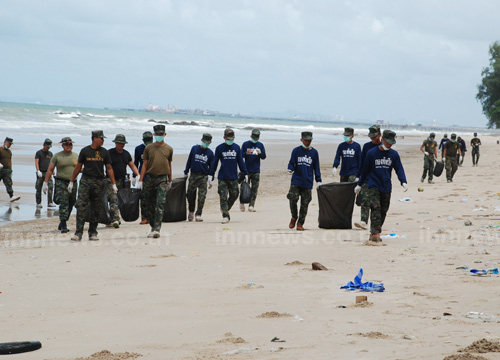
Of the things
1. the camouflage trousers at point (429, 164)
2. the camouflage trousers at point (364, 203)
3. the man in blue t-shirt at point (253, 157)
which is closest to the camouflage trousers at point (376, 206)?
the camouflage trousers at point (364, 203)

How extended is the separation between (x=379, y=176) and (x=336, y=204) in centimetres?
156

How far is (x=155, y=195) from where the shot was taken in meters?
11.1

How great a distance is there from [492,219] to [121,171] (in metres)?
6.55

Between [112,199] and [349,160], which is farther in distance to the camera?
[349,160]

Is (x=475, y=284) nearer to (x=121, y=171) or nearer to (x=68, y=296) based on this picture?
(x=68, y=296)

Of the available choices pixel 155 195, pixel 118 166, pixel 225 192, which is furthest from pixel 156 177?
pixel 225 192

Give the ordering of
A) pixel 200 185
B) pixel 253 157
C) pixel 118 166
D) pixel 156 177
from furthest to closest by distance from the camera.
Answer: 1. pixel 253 157
2. pixel 200 185
3. pixel 118 166
4. pixel 156 177

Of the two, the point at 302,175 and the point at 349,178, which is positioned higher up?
the point at 302,175

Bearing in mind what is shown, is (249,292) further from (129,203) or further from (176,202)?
(176,202)

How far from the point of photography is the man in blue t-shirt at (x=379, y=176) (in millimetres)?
9922

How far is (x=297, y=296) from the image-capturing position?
20.9 ft

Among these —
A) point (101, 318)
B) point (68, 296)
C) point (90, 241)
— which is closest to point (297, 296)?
point (101, 318)

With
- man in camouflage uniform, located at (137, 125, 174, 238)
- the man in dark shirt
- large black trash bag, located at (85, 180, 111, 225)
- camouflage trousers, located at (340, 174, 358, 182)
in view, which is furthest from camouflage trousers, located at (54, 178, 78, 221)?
camouflage trousers, located at (340, 174, 358, 182)

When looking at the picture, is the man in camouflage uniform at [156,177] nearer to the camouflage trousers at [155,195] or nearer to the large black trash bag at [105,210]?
the camouflage trousers at [155,195]
